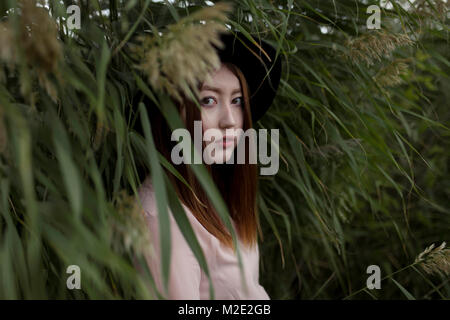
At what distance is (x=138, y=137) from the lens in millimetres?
648

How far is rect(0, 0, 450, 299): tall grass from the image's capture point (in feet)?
1.58

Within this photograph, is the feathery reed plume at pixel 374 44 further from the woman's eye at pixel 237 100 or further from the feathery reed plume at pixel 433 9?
the woman's eye at pixel 237 100

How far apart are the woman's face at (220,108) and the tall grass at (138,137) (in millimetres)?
92

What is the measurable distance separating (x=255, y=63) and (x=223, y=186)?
0.90ft

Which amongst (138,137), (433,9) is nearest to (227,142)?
(138,137)

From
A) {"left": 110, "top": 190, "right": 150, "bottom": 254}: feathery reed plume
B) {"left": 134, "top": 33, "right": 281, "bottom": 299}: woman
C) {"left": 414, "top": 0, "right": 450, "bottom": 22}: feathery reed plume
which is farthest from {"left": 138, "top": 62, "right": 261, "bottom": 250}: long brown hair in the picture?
{"left": 414, "top": 0, "right": 450, "bottom": 22}: feathery reed plume

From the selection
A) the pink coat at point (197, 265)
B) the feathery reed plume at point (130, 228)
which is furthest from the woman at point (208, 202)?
the feathery reed plume at point (130, 228)

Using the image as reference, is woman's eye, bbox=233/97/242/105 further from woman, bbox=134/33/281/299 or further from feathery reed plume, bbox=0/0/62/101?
feathery reed plume, bbox=0/0/62/101

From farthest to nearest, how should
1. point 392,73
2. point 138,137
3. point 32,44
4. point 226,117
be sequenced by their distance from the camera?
1. point 392,73
2. point 226,117
3. point 138,137
4. point 32,44

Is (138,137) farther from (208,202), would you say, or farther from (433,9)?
(433,9)

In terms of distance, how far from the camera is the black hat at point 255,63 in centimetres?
78

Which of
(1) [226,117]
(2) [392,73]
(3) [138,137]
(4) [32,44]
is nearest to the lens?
(4) [32,44]
